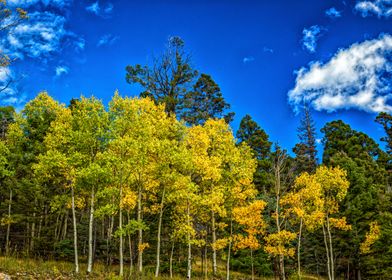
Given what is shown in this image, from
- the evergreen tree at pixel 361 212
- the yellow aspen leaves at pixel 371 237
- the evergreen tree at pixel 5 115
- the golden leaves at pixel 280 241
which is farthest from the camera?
the evergreen tree at pixel 5 115

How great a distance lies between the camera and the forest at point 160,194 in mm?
23656

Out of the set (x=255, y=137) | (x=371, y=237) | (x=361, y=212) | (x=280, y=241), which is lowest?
(x=280, y=241)

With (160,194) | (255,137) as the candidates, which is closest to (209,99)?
(255,137)

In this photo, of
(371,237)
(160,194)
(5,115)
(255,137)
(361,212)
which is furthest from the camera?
(255,137)

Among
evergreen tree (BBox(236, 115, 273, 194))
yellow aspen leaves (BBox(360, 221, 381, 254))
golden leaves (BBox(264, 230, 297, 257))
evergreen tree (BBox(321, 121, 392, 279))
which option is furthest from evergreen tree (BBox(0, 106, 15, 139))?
yellow aspen leaves (BBox(360, 221, 381, 254))

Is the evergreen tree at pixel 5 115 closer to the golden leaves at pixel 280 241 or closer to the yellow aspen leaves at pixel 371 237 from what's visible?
the golden leaves at pixel 280 241

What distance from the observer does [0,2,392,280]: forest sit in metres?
23.7

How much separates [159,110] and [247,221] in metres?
12.6

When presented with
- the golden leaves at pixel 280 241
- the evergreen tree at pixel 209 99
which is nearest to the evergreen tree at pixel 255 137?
the evergreen tree at pixel 209 99

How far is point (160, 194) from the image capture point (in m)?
26.9

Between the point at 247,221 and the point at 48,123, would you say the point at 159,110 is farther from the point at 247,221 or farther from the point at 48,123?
the point at 247,221

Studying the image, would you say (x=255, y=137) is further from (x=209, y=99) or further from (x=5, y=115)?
(x=5, y=115)

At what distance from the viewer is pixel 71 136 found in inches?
934

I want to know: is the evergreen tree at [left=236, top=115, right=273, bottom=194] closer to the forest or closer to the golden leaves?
the forest
